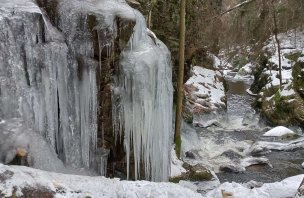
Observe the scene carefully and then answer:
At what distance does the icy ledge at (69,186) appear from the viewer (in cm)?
506

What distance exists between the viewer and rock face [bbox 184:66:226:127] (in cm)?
1728

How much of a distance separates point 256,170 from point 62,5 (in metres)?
7.14

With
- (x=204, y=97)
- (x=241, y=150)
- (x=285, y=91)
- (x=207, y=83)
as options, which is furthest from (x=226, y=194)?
(x=207, y=83)

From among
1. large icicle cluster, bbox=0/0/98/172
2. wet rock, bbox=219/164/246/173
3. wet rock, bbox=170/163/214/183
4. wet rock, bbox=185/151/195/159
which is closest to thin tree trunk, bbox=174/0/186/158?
wet rock, bbox=170/163/214/183

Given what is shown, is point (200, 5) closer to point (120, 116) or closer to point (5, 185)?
point (120, 116)

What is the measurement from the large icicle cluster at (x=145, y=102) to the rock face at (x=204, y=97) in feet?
24.4

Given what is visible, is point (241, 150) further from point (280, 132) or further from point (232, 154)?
point (280, 132)

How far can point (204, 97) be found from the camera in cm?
1872

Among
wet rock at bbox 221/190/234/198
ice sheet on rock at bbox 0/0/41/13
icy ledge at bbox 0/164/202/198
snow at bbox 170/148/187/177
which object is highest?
ice sheet on rock at bbox 0/0/41/13

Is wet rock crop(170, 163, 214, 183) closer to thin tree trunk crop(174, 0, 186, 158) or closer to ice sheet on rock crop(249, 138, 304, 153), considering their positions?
thin tree trunk crop(174, 0, 186, 158)

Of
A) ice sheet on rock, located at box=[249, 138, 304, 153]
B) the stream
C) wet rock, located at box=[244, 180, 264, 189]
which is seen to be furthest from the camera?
ice sheet on rock, located at box=[249, 138, 304, 153]

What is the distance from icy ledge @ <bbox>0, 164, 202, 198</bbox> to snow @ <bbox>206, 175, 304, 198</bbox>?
4.68 ft

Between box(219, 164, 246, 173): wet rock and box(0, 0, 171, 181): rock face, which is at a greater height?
box(0, 0, 171, 181): rock face

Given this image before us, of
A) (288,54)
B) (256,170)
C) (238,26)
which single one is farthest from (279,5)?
(256,170)
